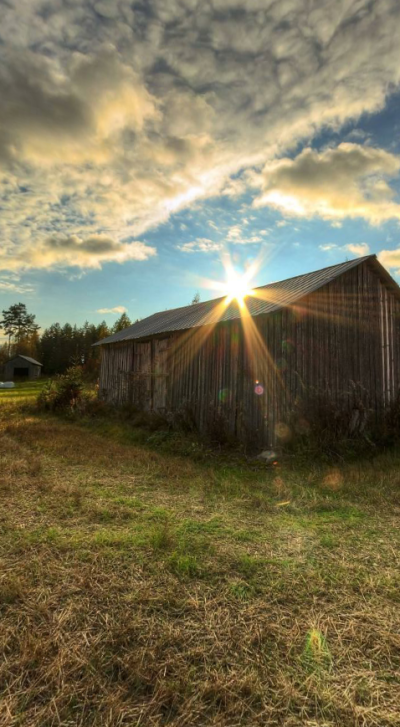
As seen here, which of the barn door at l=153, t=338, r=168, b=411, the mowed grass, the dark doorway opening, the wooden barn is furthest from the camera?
the dark doorway opening

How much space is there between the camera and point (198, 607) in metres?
2.74

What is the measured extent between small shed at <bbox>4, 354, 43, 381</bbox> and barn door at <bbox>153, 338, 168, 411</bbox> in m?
47.2

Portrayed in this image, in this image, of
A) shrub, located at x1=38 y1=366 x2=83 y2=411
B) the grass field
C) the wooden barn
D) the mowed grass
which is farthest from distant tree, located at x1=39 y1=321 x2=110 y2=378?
the grass field

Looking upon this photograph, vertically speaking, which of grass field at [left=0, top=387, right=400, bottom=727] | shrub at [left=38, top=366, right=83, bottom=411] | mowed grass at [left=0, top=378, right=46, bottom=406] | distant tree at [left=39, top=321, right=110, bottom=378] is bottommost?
grass field at [left=0, top=387, right=400, bottom=727]

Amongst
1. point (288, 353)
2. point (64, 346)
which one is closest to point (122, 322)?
point (64, 346)

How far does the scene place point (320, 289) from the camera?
32.9ft

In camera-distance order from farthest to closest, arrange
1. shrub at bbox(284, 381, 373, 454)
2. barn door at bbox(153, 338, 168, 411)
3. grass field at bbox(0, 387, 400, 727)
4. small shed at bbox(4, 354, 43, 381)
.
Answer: small shed at bbox(4, 354, 43, 381) < barn door at bbox(153, 338, 168, 411) < shrub at bbox(284, 381, 373, 454) < grass field at bbox(0, 387, 400, 727)

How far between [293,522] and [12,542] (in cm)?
312

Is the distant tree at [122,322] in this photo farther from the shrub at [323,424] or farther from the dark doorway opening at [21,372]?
the shrub at [323,424]

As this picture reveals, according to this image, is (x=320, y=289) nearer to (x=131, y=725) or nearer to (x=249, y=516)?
(x=249, y=516)

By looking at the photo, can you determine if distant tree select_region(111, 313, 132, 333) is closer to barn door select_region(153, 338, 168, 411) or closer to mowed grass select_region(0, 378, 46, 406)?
mowed grass select_region(0, 378, 46, 406)

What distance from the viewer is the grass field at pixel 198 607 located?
6.46ft

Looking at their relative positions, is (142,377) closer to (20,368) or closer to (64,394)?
(64,394)

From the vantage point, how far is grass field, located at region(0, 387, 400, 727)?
1968 mm
